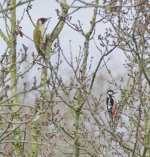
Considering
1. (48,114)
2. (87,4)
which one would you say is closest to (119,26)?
(48,114)

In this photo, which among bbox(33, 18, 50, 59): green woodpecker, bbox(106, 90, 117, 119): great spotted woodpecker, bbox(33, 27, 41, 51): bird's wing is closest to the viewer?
bbox(33, 18, 50, 59): green woodpecker

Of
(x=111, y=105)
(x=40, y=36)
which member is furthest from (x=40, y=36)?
(x=111, y=105)

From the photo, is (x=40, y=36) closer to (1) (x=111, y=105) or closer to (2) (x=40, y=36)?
(2) (x=40, y=36)

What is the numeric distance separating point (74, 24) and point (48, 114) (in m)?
1.42

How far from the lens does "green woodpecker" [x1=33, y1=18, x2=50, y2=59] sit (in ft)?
22.6

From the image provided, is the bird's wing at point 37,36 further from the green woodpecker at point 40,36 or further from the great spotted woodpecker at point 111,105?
the great spotted woodpecker at point 111,105

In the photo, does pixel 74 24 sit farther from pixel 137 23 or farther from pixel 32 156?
pixel 32 156

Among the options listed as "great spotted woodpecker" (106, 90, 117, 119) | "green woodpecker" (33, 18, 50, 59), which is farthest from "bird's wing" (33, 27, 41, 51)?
"great spotted woodpecker" (106, 90, 117, 119)

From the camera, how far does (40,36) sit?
7875 mm

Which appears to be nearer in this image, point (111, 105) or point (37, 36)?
point (111, 105)

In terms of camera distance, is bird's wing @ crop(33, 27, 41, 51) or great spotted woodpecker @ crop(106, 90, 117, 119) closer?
great spotted woodpecker @ crop(106, 90, 117, 119)

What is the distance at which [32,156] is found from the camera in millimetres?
8445

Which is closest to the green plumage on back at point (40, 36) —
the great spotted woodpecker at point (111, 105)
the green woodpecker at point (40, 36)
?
the green woodpecker at point (40, 36)

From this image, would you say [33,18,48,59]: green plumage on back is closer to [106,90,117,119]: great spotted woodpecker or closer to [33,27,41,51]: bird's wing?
[33,27,41,51]: bird's wing
